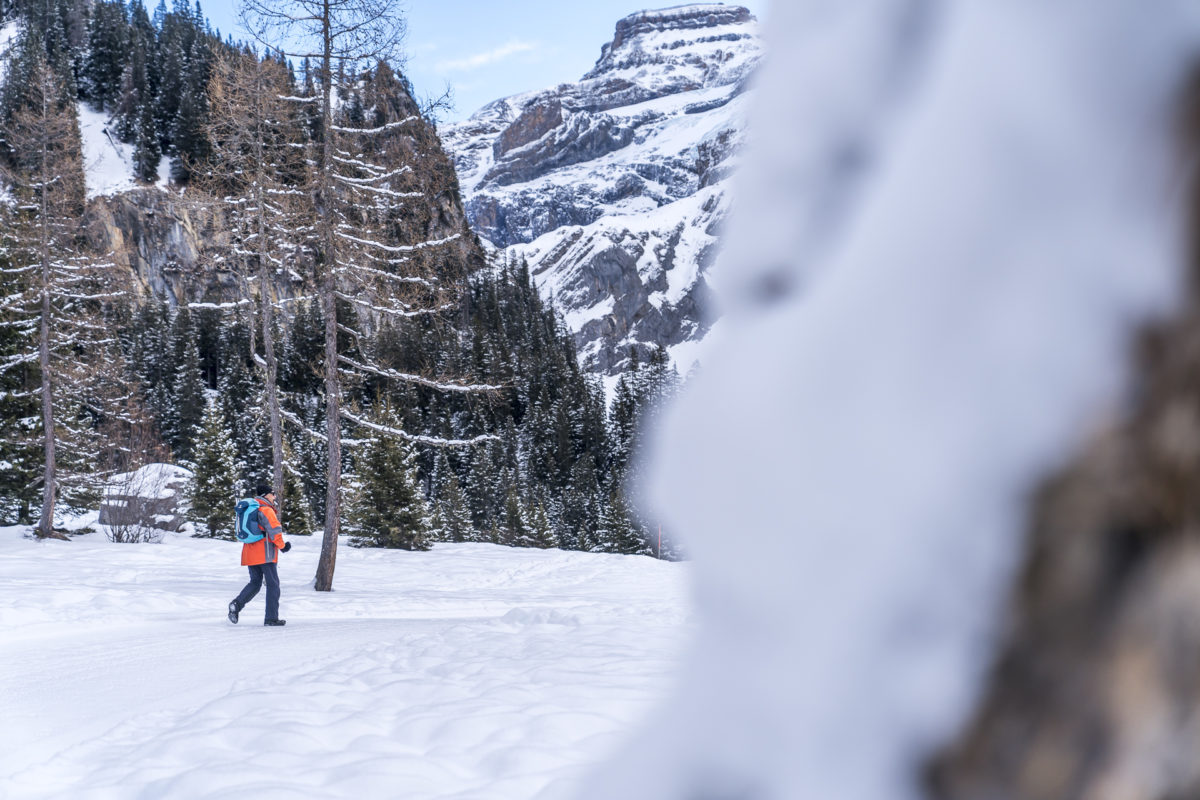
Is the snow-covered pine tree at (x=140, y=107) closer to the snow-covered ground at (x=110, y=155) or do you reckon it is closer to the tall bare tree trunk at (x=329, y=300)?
the snow-covered ground at (x=110, y=155)

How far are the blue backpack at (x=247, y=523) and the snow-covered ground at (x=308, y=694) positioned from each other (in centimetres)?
90

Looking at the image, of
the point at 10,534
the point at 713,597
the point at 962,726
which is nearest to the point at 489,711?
the point at 713,597

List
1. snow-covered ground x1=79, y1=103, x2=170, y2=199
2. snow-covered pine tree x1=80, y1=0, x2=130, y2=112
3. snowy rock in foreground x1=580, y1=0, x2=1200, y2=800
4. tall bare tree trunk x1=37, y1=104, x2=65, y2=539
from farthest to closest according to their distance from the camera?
snow-covered pine tree x1=80, y1=0, x2=130, y2=112 → snow-covered ground x1=79, y1=103, x2=170, y2=199 → tall bare tree trunk x1=37, y1=104, x2=65, y2=539 → snowy rock in foreground x1=580, y1=0, x2=1200, y2=800

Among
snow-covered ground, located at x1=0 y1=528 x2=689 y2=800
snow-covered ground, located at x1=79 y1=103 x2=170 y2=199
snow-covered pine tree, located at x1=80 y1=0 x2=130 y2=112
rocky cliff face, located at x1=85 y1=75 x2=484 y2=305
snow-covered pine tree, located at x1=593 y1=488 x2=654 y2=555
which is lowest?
snow-covered pine tree, located at x1=593 y1=488 x2=654 y2=555

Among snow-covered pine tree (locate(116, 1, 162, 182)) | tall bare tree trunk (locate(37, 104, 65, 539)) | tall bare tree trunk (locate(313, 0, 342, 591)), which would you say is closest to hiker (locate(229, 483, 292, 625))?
tall bare tree trunk (locate(313, 0, 342, 591))

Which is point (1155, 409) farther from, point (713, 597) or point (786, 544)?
point (713, 597)

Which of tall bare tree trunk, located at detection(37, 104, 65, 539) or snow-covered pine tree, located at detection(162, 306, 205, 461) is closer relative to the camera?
tall bare tree trunk, located at detection(37, 104, 65, 539)

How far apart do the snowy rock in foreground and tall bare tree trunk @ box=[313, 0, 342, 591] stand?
9557mm

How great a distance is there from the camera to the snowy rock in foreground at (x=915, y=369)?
55 cm

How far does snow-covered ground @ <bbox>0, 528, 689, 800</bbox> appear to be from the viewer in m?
2.61

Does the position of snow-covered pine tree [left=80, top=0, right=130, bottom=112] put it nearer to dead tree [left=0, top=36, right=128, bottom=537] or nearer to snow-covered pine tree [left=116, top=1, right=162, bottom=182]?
snow-covered pine tree [left=116, top=1, right=162, bottom=182]

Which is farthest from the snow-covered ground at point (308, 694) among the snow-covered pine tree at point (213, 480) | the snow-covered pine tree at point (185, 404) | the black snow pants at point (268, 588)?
the snow-covered pine tree at point (185, 404)

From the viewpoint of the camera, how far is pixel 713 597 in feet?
2.69

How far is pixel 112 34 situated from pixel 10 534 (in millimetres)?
67708
